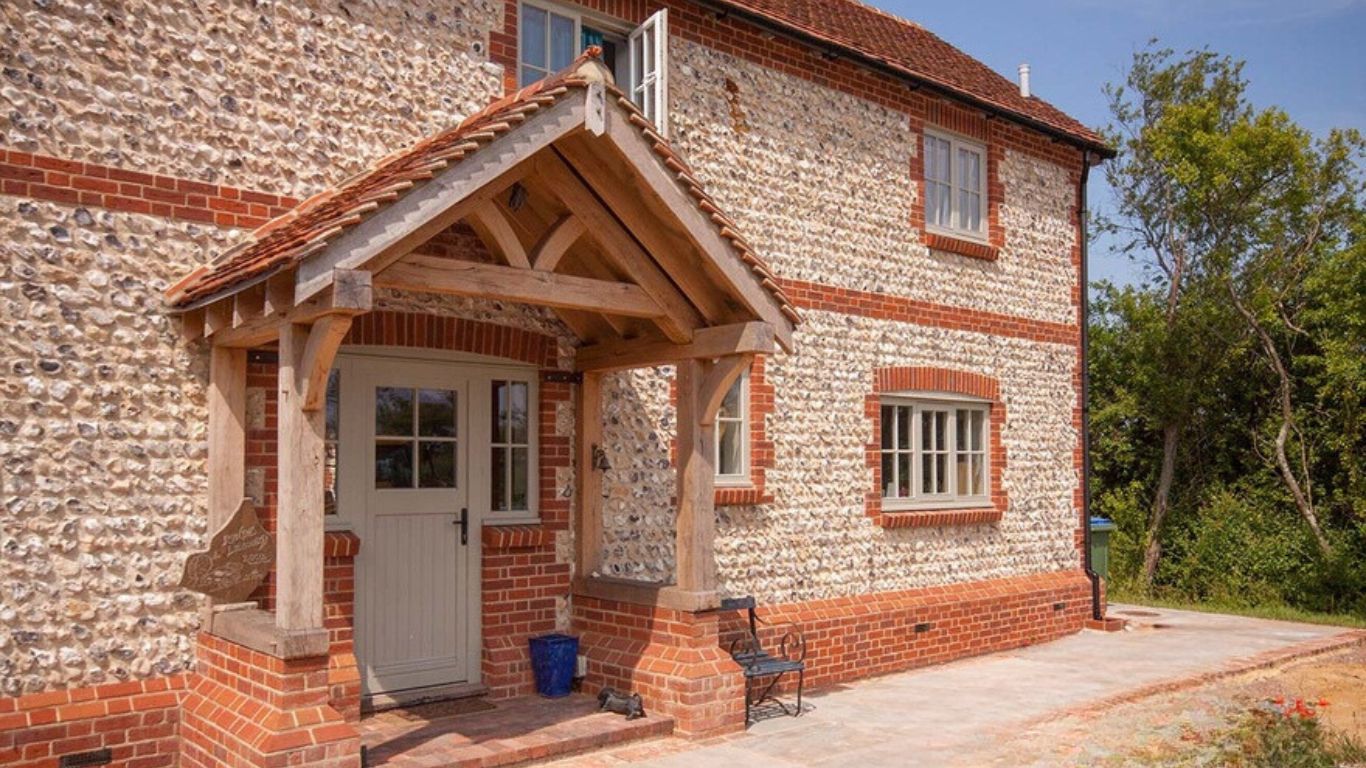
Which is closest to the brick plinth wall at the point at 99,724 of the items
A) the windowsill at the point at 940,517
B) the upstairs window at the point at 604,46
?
the upstairs window at the point at 604,46

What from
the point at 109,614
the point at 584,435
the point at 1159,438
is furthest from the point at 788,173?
the point at 1159,438

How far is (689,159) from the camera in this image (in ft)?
Answer: 32.2

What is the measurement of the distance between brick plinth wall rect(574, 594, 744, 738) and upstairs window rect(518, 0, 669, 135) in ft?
12.9

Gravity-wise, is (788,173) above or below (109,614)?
above

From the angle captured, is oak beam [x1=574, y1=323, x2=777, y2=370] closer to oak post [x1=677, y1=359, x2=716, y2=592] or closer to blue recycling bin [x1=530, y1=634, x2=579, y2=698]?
oak post [x1=677, y1=359, x2=716, y2=592]

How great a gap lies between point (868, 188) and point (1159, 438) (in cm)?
903

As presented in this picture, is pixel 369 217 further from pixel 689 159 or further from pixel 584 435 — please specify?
pixel 689 159

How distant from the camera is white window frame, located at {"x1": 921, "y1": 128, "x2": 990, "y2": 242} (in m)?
12.4

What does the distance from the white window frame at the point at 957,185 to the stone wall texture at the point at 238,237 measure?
48 centimetres

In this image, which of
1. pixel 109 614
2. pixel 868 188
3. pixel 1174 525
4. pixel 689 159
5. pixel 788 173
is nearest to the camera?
pixel 109 614

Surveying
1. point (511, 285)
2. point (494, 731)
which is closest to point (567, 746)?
point (494, 731)

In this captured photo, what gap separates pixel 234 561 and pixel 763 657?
407cm

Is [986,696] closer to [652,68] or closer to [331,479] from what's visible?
[331,479]

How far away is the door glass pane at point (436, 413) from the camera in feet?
27.5
